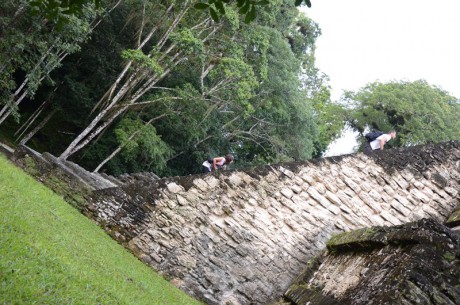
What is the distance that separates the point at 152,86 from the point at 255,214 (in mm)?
13220

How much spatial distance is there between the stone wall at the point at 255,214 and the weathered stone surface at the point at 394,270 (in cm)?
117

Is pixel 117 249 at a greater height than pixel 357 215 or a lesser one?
lesser

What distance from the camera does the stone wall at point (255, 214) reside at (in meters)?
7.24

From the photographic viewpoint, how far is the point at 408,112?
34.2 m

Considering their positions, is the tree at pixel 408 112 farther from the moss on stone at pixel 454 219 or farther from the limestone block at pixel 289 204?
the limestone block at pixel 289 204

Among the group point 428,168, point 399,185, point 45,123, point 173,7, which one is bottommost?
point 45,123

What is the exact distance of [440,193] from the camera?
27.9 ft

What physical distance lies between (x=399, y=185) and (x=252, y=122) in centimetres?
1887

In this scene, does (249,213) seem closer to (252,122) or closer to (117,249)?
(117,249)

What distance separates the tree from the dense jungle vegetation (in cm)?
838

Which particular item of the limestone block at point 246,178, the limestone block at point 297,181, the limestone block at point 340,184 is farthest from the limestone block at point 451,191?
the limestone block at point 246,178

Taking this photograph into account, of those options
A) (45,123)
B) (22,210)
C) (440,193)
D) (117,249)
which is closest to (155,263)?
(117,249)

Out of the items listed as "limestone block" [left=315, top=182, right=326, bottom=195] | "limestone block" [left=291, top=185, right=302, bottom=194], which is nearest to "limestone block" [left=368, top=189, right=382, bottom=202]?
"limestone block" [left=315, top=182, right=326, bottom=195]

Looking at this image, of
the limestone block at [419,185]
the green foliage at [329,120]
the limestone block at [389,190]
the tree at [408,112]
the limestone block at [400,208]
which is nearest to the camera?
the limestone block at [400,208]
